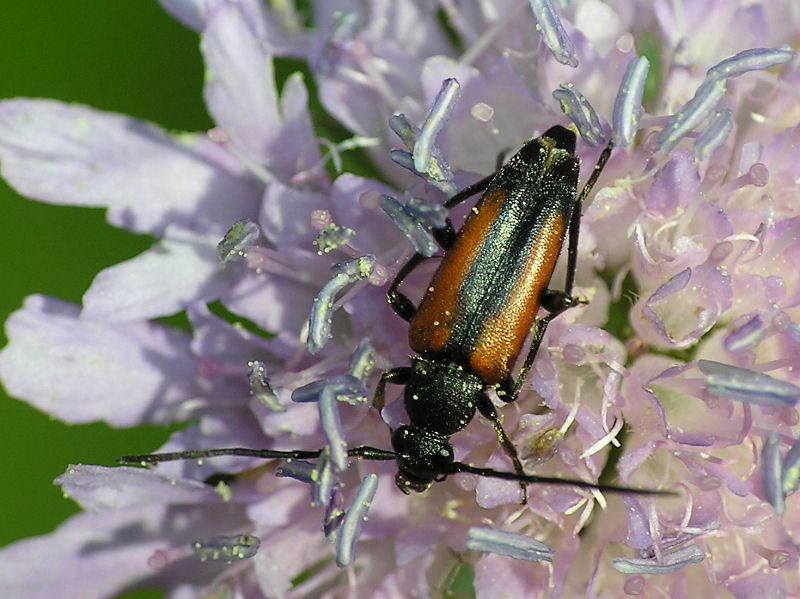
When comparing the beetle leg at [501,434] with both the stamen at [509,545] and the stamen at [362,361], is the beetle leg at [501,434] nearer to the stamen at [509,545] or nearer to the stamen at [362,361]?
the stamen at [509,545]

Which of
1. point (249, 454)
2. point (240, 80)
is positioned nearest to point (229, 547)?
point (249, 454)

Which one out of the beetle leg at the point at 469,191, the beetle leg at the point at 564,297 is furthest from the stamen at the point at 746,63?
the beetle leg at the point at 469,191

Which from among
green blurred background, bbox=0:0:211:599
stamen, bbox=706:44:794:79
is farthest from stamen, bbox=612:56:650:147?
green blurred background, bbox=0:0:211:599

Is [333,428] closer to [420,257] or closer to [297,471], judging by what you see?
[297,471]

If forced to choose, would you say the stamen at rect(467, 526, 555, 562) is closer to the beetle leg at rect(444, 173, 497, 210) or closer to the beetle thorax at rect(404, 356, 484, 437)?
the beetle thorax at rect(404, 356, 484, 437)

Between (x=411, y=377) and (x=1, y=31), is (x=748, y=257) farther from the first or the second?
(x=1, y=31)

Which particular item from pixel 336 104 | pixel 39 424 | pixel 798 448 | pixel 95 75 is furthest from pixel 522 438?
pixel 95 75
